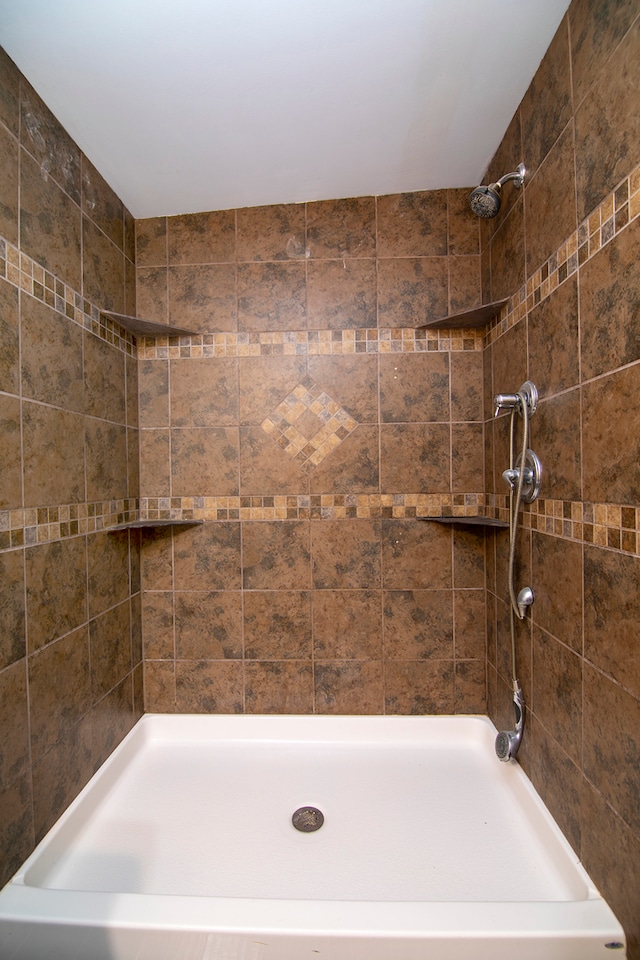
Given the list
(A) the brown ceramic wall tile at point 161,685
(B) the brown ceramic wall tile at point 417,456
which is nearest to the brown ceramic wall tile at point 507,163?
(B) the brown ceramic wall tile at point 417,456

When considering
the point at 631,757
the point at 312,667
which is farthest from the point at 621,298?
the point at 312,667

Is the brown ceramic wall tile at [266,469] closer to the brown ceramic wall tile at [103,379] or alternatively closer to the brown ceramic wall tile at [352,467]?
the brown ceramic wall tile at [352,467]

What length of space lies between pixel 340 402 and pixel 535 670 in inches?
48.3

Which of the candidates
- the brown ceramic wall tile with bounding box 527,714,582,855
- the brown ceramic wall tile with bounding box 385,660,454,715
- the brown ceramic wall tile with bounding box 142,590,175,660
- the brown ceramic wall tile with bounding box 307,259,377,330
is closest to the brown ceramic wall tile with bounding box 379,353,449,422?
the brown ceramic wall tile with bounding box 307,259,377,330

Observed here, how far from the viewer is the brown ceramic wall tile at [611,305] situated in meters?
0.86

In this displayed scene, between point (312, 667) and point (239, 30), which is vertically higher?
point (239, 30)

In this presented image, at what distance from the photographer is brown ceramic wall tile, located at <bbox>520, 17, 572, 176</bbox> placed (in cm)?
110

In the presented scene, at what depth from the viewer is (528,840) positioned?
127 centimetres

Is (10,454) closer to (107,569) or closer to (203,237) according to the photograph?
(107,569)

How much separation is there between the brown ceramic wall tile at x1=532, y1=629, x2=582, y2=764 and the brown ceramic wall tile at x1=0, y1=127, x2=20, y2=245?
6.34 feet

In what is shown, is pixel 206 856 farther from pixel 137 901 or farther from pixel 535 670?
pixel 535 670

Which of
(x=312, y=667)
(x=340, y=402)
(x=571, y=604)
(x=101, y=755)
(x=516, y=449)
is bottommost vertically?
(x=101, y=755)

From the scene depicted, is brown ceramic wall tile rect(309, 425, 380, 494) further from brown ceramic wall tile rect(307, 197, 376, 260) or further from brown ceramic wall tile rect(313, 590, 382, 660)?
brown ceramic wall tile rect(307, 197, 376, 260)

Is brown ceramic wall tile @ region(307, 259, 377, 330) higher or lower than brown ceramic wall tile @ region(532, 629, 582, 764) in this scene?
higher
